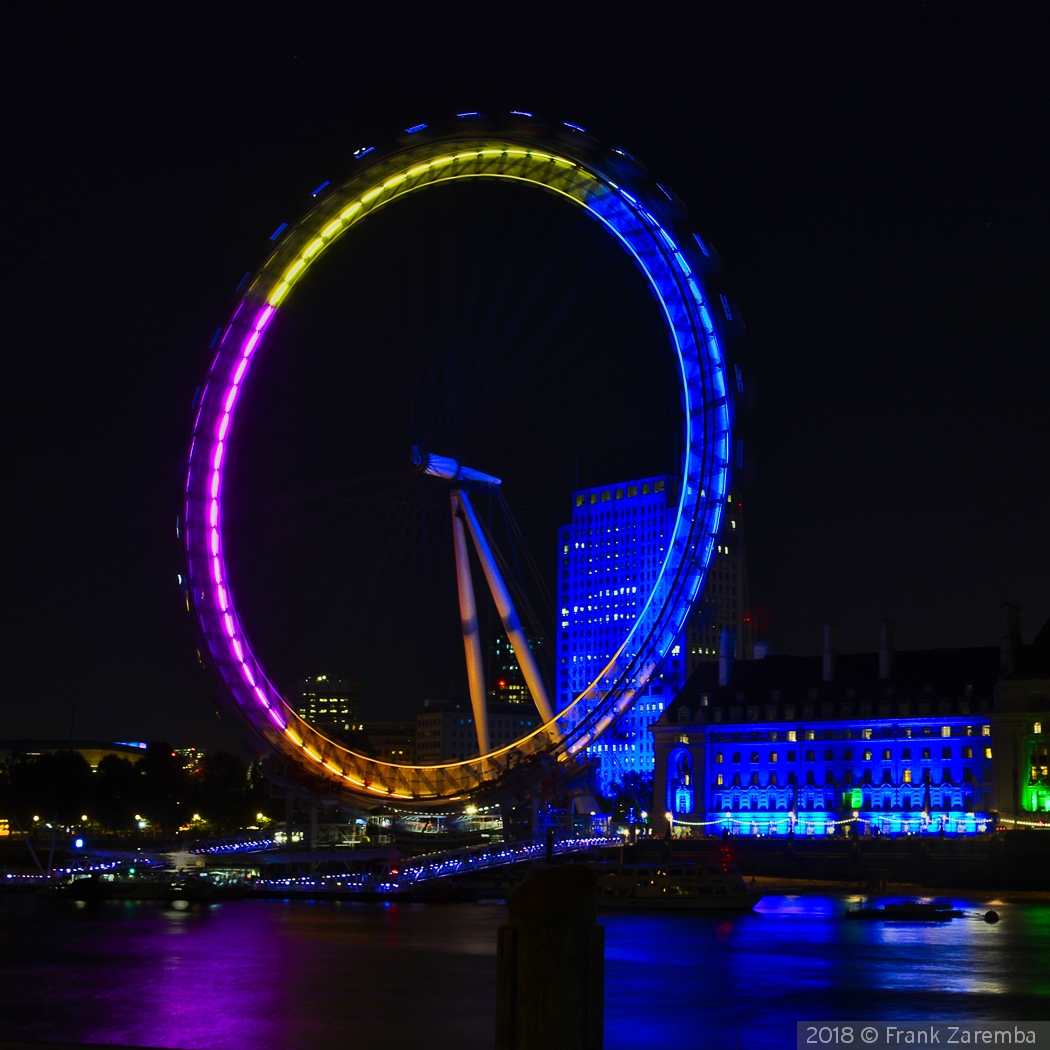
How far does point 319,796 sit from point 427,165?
2709cm

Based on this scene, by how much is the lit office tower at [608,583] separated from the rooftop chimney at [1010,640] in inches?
2344

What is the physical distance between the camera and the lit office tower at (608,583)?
488 feet

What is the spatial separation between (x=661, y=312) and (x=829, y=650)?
45188mm

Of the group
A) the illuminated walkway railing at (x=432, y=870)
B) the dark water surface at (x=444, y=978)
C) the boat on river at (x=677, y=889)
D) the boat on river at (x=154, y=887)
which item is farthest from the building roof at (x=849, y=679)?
the boat on river at (x=154, y=887)

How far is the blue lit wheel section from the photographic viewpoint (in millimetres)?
52469

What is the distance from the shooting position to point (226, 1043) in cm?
2530

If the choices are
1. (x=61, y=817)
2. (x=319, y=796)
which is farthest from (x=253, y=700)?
(x=61, y=817)

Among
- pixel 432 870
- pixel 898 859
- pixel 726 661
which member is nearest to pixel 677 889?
pixel 432 870

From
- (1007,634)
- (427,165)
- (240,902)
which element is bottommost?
(240,902)

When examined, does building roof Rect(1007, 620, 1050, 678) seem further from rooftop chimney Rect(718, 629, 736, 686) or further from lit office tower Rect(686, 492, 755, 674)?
lit office tower Rect(686, 492, 755, 674)

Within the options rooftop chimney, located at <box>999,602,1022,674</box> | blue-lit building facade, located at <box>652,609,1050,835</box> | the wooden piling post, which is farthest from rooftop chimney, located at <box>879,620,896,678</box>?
the wooden piling post

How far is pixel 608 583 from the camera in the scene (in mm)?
158125

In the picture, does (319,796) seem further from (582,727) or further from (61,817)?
(61,817)

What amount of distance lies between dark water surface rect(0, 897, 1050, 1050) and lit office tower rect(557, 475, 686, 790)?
93.0 m
